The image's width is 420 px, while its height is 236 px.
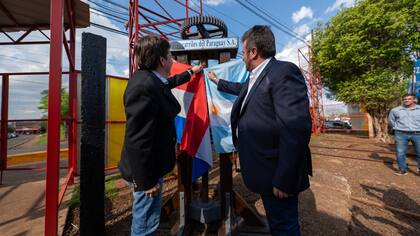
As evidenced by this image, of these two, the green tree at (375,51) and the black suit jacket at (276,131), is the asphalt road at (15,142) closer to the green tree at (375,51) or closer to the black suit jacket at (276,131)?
the black suit jacket at (276,131)

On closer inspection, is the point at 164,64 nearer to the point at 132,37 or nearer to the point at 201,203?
the point at 201,203

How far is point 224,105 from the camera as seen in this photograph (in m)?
2.46

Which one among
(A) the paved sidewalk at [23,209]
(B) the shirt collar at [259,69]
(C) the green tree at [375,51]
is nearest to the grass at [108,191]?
(A) the paved sidewalk at [23,209]

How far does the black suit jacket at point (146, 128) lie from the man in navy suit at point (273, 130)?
1.82ft

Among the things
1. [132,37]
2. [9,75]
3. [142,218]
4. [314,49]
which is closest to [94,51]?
[142,218]

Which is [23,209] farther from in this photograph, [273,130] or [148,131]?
[273,130]

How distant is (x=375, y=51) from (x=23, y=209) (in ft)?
43.7

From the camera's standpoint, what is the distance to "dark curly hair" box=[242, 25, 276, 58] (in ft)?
5.04

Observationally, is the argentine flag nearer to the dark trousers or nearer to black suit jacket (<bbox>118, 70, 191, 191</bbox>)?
black suit jacket (<bbox>118, 70, 191, 191</bbox>)

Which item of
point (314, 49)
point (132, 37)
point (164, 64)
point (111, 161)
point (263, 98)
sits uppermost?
point (314, 49)

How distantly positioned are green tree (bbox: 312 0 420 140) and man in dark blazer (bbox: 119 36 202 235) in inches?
457

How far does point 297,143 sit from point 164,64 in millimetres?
1138

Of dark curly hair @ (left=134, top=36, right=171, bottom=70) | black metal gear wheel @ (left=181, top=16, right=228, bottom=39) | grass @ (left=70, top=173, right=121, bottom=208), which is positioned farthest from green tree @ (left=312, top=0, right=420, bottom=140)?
dark curly hair @ (left=134, top=36, right=171, bottom=70)

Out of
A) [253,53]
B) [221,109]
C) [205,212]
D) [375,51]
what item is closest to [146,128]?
[253,53]
